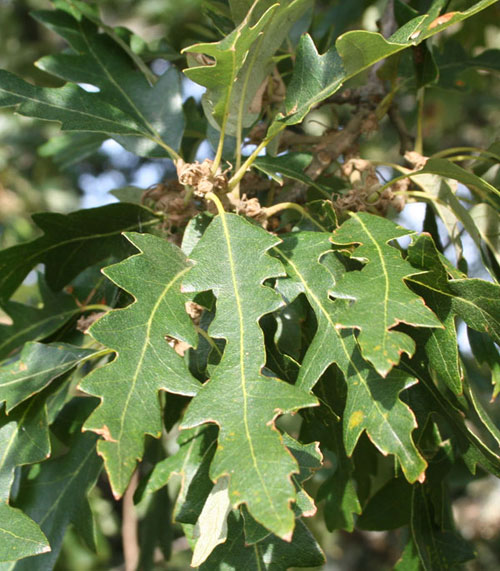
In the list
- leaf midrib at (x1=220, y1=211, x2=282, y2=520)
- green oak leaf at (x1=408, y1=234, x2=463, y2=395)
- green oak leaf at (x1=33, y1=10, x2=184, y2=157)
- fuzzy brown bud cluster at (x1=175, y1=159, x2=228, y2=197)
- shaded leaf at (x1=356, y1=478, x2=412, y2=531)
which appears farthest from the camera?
green oak leaf at (x1=33, y1=10, x2=184, y2=157)

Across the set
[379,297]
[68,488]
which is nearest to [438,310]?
[379,297]

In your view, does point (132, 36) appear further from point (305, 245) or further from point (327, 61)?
point (305, 245)

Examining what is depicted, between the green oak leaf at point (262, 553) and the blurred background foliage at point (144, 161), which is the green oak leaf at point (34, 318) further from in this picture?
the blurred background foliage at point (144, 161)

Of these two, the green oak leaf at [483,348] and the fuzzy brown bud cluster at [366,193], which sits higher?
the fuzzy brown bud cluster at [366,193]

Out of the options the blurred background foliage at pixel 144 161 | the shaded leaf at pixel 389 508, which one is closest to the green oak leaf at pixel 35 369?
the shaded leaf at pixel 389 508

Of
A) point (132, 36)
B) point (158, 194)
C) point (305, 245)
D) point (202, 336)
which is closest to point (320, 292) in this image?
point (305, 245)

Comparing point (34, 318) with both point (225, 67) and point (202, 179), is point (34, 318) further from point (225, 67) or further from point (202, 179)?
point (225, 67)

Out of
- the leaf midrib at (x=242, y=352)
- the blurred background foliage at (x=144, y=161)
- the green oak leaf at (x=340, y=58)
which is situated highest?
the green oak leaf at (x=340, y=58)

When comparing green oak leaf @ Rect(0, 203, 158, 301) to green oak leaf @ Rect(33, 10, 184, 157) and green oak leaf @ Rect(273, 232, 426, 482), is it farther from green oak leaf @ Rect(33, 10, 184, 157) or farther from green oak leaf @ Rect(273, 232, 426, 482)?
green oak leaf @ Rect(273, 232, 426, 482)

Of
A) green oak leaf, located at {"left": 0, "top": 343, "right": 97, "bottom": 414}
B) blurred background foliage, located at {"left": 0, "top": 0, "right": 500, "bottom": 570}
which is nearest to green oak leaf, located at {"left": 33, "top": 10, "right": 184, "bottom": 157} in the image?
green oak leaf, located at {"left": 0, "top": 343, "right": 97, "bottom": 414}
